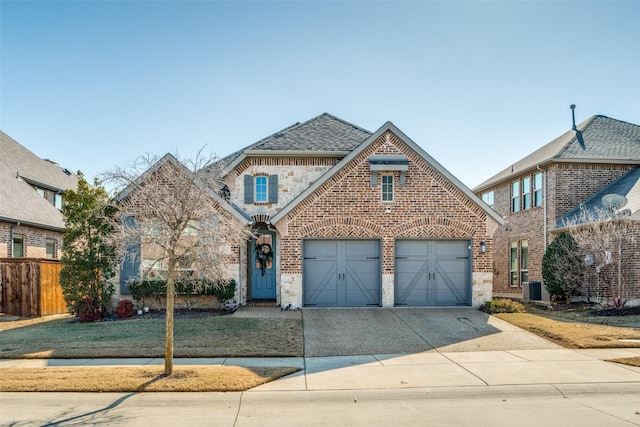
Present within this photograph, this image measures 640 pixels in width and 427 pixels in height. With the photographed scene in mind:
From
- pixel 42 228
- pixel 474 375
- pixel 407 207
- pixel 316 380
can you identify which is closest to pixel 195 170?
pixel 316 380

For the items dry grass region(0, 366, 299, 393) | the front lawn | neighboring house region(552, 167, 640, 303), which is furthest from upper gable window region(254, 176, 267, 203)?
neighboring house region(552, 167, 640, 303)

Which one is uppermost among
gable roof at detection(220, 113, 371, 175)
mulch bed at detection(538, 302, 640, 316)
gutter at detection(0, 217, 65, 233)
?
gable roof at detection(220, 113, 371, 175)

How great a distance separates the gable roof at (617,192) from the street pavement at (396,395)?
8.51 metres

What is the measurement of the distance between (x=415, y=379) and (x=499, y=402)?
1.65 metres

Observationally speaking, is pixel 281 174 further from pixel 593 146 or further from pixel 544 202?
pixel 593 146

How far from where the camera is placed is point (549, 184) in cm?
2117

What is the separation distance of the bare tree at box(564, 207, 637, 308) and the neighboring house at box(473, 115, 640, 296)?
2643mm

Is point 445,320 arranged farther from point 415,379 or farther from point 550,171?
point 550,171

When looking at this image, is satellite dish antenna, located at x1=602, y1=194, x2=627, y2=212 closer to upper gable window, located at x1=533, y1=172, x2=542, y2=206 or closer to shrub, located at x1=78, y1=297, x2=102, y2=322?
upper gable window, located at x1=533, y1=172, x2=542, y2=206

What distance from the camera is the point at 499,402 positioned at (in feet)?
25.8

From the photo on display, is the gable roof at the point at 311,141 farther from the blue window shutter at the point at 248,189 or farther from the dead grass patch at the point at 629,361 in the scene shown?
the dead grass patch at the point at 629,361

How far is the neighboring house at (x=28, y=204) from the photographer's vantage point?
20375 mm

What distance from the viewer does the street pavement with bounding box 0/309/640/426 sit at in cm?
702

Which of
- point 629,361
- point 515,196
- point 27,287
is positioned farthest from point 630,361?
point 27,287
